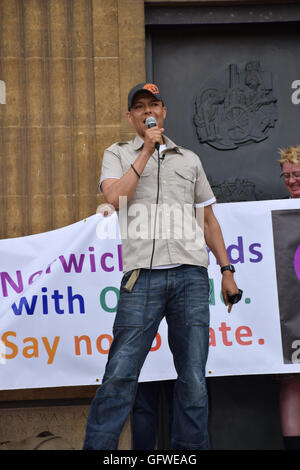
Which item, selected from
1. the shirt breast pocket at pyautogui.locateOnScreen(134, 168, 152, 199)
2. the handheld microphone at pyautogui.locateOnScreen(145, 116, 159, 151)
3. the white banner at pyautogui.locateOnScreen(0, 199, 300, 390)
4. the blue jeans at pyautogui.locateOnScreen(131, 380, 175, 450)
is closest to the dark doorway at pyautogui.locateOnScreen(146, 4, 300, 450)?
the white banner at pyautogui.locateOnScreen(0, 199, 300, 390)

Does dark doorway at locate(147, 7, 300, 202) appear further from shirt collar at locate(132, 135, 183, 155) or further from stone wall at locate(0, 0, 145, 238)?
shirt collar at locate(132, 135, 183, 155)

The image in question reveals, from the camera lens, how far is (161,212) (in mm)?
3920

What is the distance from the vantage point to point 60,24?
6.08 meters

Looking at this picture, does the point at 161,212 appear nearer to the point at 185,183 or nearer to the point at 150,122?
the point at 185,183

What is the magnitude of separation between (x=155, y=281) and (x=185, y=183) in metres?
0.64

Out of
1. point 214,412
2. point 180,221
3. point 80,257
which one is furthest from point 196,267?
point 214,412

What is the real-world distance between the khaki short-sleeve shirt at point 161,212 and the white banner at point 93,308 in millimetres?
1352

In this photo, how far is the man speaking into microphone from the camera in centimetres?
363

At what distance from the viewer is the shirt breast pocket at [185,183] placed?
404 centimetres

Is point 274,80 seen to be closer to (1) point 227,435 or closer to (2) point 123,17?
(2) point 123,17

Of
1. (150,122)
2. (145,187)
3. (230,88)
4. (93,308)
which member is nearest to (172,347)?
(145,187)

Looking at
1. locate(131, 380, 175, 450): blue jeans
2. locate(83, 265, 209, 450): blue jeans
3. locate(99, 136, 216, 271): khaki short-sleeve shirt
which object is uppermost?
locate(99, 136, 216, 271): khaki short-sleeve shirt

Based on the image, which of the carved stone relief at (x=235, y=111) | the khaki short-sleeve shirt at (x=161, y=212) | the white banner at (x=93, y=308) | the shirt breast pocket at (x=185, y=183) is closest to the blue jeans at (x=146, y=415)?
the white banner at (x=93, y=308)

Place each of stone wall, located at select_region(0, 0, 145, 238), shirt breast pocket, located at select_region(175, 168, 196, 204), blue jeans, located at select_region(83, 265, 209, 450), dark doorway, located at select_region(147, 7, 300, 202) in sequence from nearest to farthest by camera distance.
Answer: blue jeans, located at select_region(83, 265, 209, 450)
shirt breast pocket, located at select_region(175, 168, 196, 204)
stone wall, located at select_region(0, 0, 145, 238)
dark doorway, located at select_region(147, 7, 300, 202)
